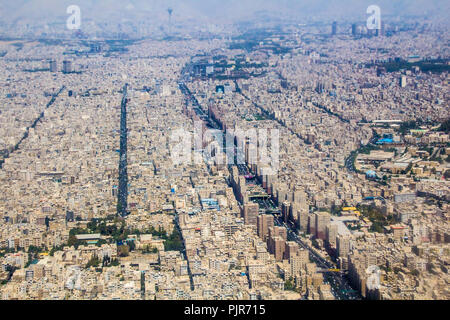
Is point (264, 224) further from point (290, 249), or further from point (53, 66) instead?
point (53, 66)

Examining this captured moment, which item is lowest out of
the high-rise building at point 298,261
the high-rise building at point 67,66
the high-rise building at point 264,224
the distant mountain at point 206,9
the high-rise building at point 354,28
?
the high-rise building at point 298,261

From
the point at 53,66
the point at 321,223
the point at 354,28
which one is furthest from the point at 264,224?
the point at 53,66

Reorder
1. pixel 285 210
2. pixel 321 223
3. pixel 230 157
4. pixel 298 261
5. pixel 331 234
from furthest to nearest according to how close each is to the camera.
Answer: pixel 230 157, pixel 285 210, pixel 321 223, pixel 331 234, pixel 298 261

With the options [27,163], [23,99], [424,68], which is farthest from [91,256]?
[424,68]

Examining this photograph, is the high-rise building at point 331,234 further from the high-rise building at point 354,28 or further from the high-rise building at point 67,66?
the high-rise building at point 67,66

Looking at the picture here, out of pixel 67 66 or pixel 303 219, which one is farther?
pixel 67 66

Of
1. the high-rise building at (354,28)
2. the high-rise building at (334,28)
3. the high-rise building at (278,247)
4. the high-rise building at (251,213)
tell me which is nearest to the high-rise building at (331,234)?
the high-rise building at (278,247)
